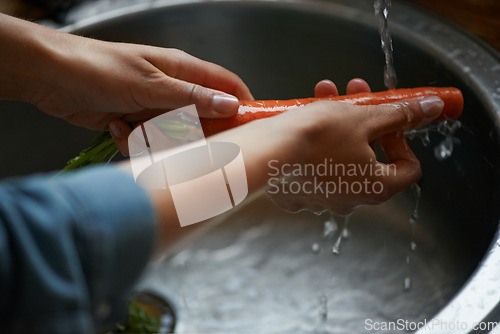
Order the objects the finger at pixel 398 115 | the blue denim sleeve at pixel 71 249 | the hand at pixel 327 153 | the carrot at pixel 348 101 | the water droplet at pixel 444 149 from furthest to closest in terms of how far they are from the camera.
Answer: the water droplet at pixel 444 149, the carrot at pixel 348 101, the finger at pixel 398 115, the hand at pixel 327 153, the blue denim sleeve at pixel 71 249

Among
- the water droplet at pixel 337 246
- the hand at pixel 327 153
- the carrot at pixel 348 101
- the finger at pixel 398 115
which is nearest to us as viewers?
the hand at pixel 327 153

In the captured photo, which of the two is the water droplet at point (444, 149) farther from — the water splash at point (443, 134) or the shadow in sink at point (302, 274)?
the shadow in sink at point (302, 274)

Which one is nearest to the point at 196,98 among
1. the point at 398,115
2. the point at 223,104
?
the point at 223,104

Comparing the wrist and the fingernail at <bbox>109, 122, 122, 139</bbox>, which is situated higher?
the wrist

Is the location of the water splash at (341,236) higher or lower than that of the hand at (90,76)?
lower

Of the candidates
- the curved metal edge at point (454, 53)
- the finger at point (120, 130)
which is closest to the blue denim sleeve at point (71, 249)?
the curved metal edge at point (454, 53)

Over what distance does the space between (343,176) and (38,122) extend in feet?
1.97

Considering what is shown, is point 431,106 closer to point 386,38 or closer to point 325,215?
point 386,38

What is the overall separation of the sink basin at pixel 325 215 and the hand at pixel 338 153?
13 centimetres

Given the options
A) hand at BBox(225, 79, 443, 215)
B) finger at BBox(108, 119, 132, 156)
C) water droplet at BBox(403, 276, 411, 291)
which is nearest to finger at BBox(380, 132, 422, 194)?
hand at BBox(225, 79, 443, 215)

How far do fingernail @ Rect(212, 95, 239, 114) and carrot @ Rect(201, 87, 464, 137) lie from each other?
2 cm

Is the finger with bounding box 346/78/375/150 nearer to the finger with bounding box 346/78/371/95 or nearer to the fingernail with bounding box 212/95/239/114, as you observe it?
the finger with bounding box 346/78/371/95

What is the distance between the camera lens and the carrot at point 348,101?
70 centimetres

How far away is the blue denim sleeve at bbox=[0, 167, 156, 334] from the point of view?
30 cm
